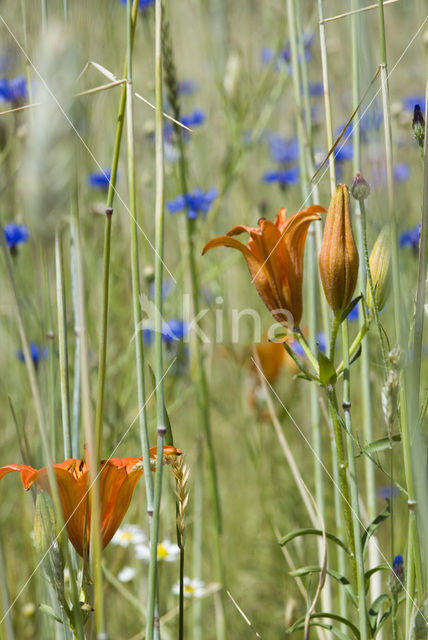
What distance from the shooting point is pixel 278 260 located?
531 millimetres

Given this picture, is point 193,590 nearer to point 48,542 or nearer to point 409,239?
point 48,542

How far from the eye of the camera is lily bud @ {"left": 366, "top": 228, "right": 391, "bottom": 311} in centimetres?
53

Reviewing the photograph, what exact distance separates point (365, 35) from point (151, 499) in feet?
1.40

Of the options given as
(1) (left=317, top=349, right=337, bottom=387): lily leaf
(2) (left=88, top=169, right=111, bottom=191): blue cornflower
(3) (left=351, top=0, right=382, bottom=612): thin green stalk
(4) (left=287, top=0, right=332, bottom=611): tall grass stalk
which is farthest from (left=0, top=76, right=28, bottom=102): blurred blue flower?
(1) (left=317, top=349, right=337, bottom=387): lily leaf

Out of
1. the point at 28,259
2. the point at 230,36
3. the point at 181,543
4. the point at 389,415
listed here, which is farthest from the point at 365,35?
the point at 230,36

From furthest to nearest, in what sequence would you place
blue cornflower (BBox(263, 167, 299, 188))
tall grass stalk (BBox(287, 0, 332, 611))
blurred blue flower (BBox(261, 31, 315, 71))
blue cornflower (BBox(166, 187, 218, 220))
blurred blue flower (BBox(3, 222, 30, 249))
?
blue cornflower (BBox(263, 167, 299, 188)), blurred blue flower (BBox(261, 31, 315, 71)), blue cornflower (BBox(166, 187, 218, 220)), blurred blue flower (BBox(3, 222, 30, 249)), tall grass stalk (BBox(287, 0, 332, 611))

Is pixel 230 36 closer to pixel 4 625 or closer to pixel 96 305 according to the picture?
pixel 96 305

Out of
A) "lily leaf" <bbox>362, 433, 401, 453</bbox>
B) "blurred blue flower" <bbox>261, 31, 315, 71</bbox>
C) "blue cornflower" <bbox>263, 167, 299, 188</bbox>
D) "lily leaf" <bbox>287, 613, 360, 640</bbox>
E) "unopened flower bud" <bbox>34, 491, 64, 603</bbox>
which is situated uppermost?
"blurred blue flower" <bbox>261, 31, 315, 71</bbox>

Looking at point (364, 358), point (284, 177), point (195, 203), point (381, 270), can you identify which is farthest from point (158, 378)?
point (284, 177)

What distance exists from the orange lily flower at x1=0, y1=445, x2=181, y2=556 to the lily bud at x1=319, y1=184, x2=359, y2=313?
168 millimetres

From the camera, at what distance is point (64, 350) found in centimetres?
54

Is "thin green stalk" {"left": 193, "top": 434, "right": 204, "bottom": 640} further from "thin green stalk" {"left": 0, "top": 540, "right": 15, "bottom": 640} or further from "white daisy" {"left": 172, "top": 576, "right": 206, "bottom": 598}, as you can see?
"thin green stalk" {"left": 0, "top": 540, "right": 15, "bottom": 640}

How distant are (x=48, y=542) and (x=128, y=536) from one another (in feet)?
2.04

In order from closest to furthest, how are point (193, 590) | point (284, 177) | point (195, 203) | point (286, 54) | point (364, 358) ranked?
point (364, 358) → point (193, 590) → point (195, 203) → point (284, 177) → point (286, 54)
